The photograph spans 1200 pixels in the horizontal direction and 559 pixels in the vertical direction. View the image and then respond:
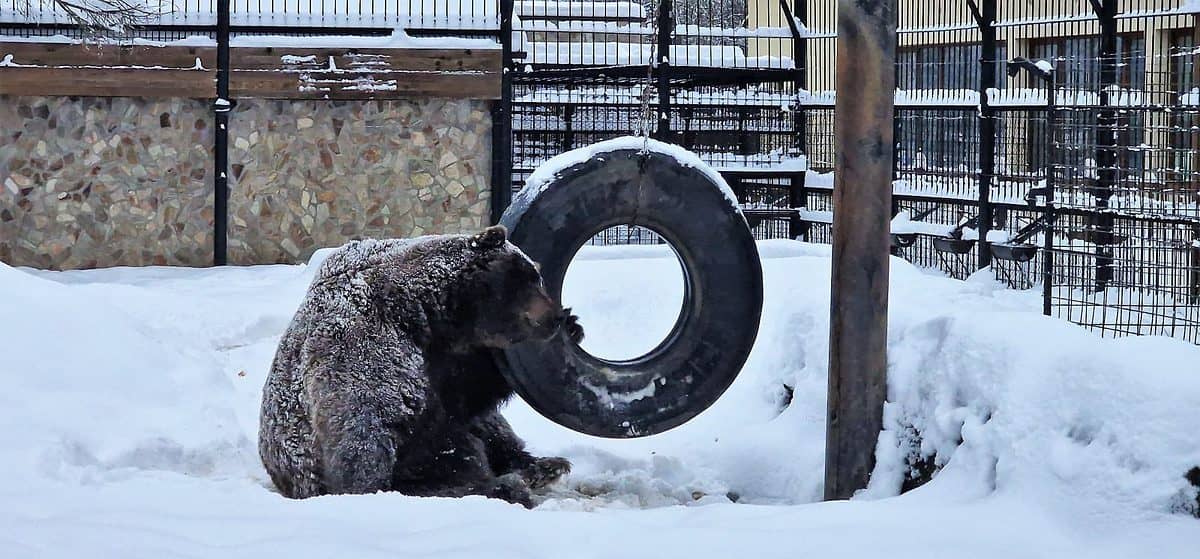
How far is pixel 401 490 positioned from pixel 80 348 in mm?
2222

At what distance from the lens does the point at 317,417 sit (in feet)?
17.2

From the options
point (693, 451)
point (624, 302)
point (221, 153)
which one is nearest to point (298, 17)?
point (221, 153)

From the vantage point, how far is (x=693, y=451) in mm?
6754

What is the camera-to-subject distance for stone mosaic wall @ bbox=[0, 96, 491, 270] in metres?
11.6

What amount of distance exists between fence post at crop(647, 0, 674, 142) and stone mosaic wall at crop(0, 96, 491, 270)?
1.57m

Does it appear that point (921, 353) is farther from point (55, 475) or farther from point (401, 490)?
point (55, 475)

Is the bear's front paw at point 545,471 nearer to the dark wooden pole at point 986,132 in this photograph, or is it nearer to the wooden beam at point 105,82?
the dark wooden pole at point 986,132

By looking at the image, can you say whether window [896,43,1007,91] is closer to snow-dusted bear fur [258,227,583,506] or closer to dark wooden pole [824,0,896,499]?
dark wooden pole [824,0,896,499]

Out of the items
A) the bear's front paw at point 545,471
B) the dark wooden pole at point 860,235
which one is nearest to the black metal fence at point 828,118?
the dark wooden pole at point 860,235

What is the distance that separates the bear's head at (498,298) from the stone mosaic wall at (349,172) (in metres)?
6.40

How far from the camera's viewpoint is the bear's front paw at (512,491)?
18.2 feet

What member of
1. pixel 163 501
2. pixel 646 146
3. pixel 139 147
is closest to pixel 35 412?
pixel 163 501

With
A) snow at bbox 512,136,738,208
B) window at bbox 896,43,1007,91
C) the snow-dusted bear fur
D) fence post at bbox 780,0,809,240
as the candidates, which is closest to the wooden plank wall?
fence post at bbox 780,0,809,240

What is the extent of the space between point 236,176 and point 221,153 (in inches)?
9.8
